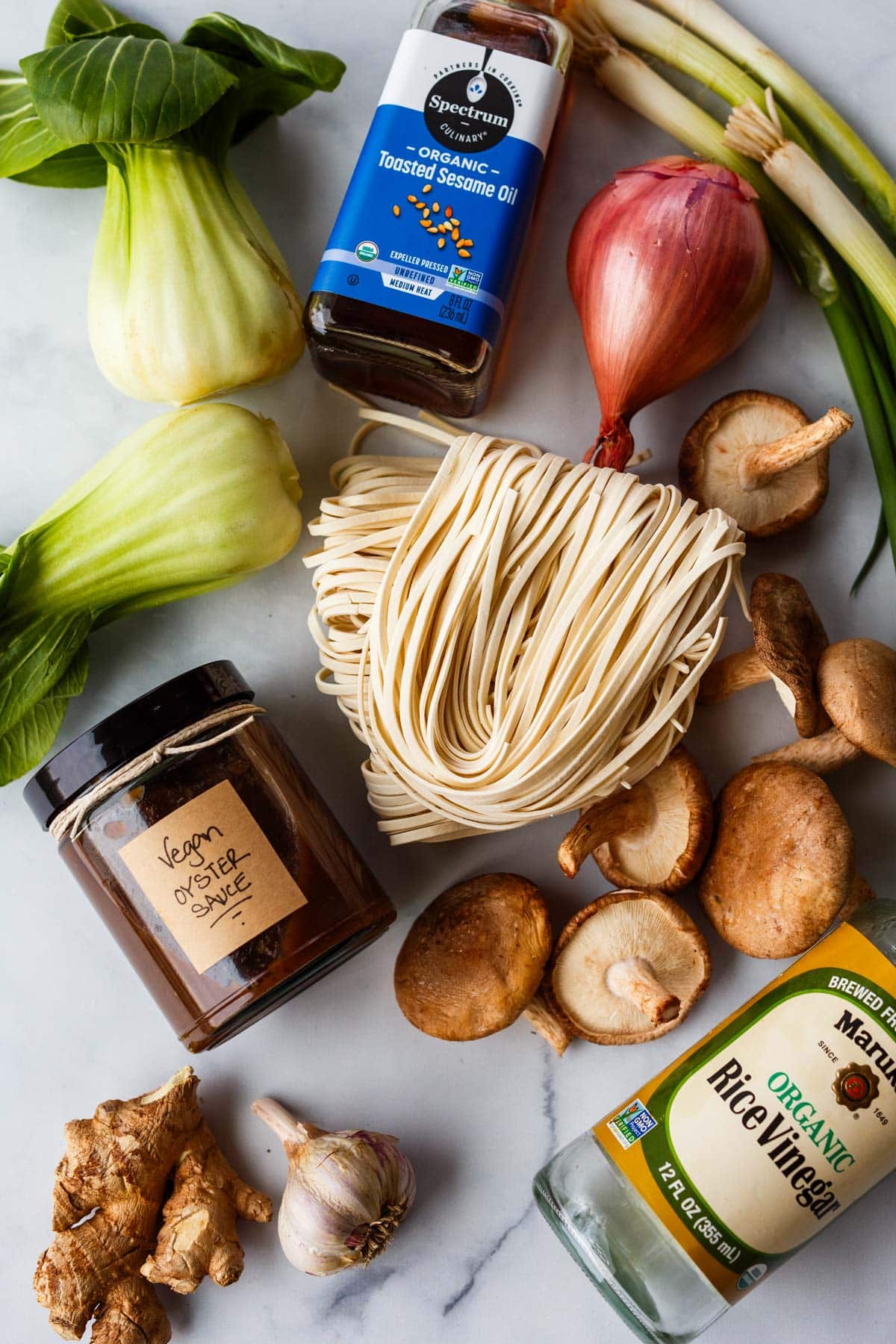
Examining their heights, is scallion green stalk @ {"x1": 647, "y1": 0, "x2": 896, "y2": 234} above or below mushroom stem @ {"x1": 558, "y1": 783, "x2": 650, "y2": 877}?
above

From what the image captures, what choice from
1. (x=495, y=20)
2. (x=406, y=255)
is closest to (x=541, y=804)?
(x=406, y=255)

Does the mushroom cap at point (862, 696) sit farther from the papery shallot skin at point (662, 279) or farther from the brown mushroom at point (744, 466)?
the papery shallot skin at point (662, 279)

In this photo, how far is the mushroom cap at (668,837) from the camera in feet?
3.40

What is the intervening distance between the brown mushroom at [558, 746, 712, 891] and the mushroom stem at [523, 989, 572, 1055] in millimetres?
155

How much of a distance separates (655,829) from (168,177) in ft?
2.80

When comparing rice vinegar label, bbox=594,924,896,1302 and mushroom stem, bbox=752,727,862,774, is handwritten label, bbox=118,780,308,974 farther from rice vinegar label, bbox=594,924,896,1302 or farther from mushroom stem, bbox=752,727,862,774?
mushroom stem, bbox=752,727,862,774

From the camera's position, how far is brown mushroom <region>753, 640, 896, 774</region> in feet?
3.11

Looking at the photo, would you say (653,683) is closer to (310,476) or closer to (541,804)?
(541,804)

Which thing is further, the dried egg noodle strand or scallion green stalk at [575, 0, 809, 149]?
scallion green stalk at [575, 0, 809, 149]

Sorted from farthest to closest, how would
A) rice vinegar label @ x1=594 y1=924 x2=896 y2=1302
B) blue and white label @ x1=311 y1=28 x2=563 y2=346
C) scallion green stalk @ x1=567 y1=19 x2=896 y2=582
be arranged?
scallion green stalk @ x1=567 y1=19 x2=896 y2=582, blue and white label @ x1=311 y1=28 x2=563 y2=346, rice vinegar label @ x1=594 y1=924 x2=896 y2=1302

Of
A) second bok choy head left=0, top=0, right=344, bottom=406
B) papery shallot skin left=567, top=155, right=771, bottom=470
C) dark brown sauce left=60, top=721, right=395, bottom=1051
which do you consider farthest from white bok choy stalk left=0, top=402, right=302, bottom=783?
papery shallot skin left=567, top=155, right=771, bottom=470

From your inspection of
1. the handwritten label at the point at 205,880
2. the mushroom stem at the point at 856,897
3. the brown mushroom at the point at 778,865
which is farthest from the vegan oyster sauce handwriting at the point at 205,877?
the mushroom stem at the point at 856,897

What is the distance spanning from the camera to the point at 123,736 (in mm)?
937

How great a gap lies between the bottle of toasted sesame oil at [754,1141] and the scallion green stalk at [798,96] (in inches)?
30.4
